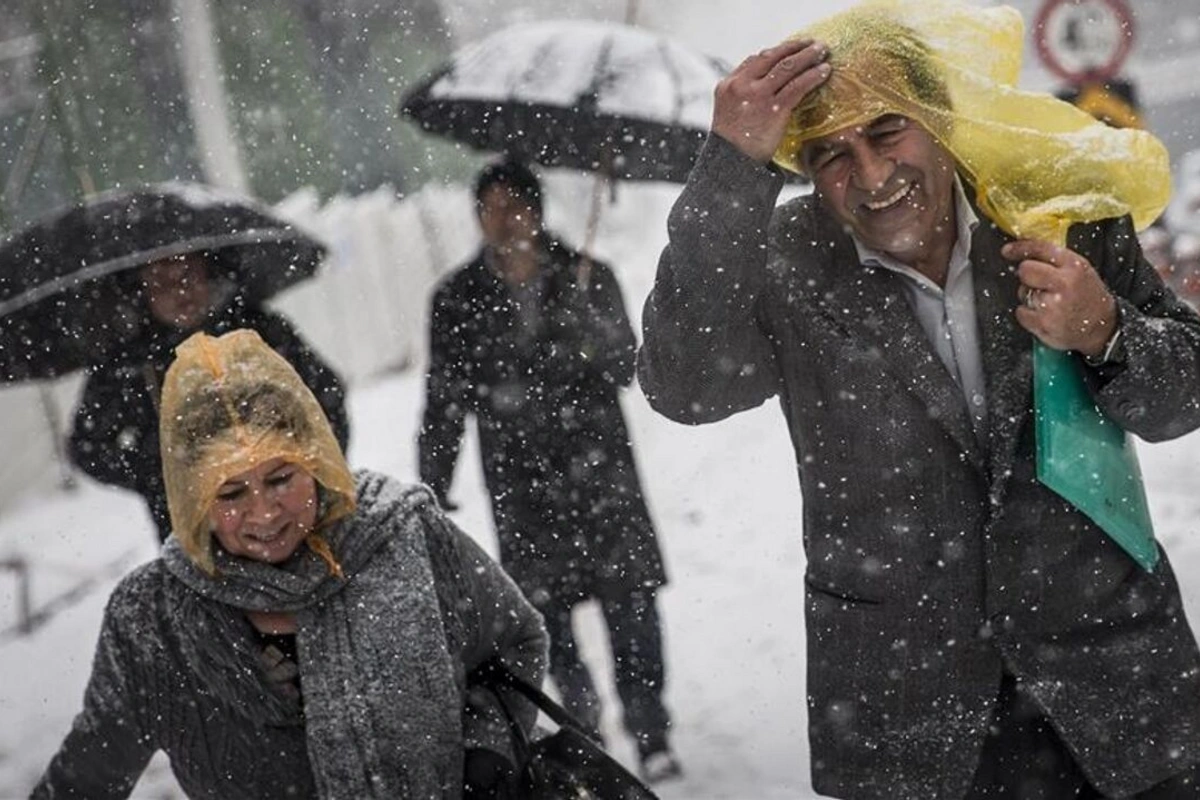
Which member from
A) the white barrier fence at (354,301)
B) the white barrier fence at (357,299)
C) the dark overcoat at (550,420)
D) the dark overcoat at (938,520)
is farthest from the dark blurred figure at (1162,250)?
the dark overcoat at (938,520)

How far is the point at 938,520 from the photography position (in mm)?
2324

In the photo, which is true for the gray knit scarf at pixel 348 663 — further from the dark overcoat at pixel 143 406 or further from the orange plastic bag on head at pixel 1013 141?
the dark overcoat at pixel 143 406

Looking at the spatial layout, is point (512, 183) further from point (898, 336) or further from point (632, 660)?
point (898, 336)

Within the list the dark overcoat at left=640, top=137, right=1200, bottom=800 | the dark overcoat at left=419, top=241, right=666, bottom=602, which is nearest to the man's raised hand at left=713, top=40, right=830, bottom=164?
the dark overcoat at left=640, top=137, right=1200, bottom=800

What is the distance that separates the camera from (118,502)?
1128 cm

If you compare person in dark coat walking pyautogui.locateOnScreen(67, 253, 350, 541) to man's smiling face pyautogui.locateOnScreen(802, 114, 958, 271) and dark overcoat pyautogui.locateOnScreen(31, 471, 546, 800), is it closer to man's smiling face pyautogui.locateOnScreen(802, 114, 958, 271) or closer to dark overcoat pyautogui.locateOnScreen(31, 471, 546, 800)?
dark overcoat pyautogui.locateOnScreen(31, 471, 546, 800)

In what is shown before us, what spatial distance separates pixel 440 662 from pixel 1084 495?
1.03 metres

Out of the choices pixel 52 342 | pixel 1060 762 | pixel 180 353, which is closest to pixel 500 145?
pixel 52 342

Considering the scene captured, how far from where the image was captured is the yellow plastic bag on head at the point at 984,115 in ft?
7.20

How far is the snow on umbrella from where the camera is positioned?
462 centimetres

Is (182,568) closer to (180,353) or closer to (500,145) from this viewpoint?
(180,353)

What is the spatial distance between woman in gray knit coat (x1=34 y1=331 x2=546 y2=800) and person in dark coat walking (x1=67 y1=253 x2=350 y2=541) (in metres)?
1.58

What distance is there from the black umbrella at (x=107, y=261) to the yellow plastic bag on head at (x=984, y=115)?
252cm

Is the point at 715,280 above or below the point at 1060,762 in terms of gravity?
above
